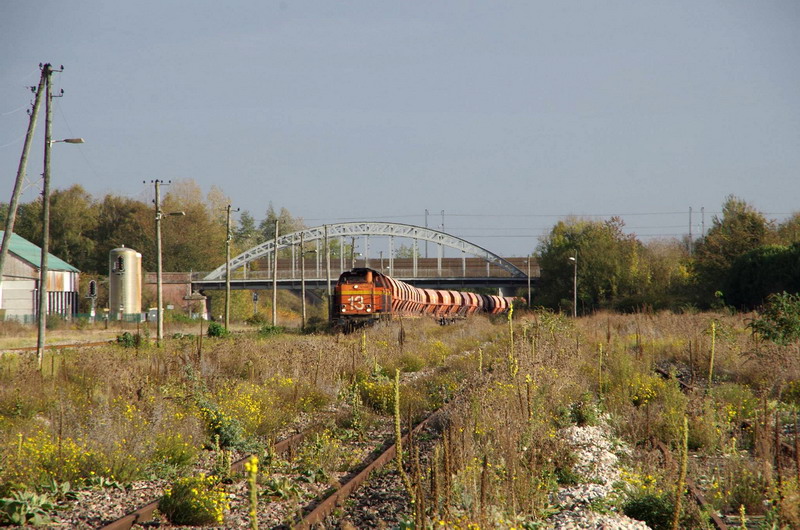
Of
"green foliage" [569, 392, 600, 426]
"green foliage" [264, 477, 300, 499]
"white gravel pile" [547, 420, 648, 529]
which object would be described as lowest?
"green foliage" [264, 477, 300, 499]

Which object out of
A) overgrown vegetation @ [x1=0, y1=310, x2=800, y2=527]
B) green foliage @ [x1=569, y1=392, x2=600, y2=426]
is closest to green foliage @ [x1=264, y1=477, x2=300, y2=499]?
overgrown vegetation @ [x1=0, y1=310, x2=800, y2=527]

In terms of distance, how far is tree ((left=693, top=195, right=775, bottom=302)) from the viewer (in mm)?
53897

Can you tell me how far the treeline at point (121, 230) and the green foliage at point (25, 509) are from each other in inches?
3517

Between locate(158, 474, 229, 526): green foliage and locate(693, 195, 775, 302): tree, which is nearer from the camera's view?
locate(158, 474, 229, 526): green foliage

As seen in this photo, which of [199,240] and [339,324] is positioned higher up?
[199,240]

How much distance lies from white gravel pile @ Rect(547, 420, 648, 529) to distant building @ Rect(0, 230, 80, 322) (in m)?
43.7

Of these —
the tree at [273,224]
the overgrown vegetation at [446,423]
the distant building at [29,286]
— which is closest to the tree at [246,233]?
the tree at [273,224]

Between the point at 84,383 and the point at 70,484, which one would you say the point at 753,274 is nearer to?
the point at 84,383

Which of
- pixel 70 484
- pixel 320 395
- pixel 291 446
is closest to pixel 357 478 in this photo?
pixel 291 446

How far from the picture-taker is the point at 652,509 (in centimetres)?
712

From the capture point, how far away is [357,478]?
8.61m

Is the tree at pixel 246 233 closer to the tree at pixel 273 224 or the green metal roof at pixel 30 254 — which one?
the tree at pixel 273 224

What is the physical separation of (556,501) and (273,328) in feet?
117

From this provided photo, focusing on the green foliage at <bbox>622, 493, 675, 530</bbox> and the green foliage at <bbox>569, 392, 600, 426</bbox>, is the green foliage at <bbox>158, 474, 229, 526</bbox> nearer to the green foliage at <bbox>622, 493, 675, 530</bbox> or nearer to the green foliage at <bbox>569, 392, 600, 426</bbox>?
the green foliage at <bbox>622, 493, 675, 530</bbox>
